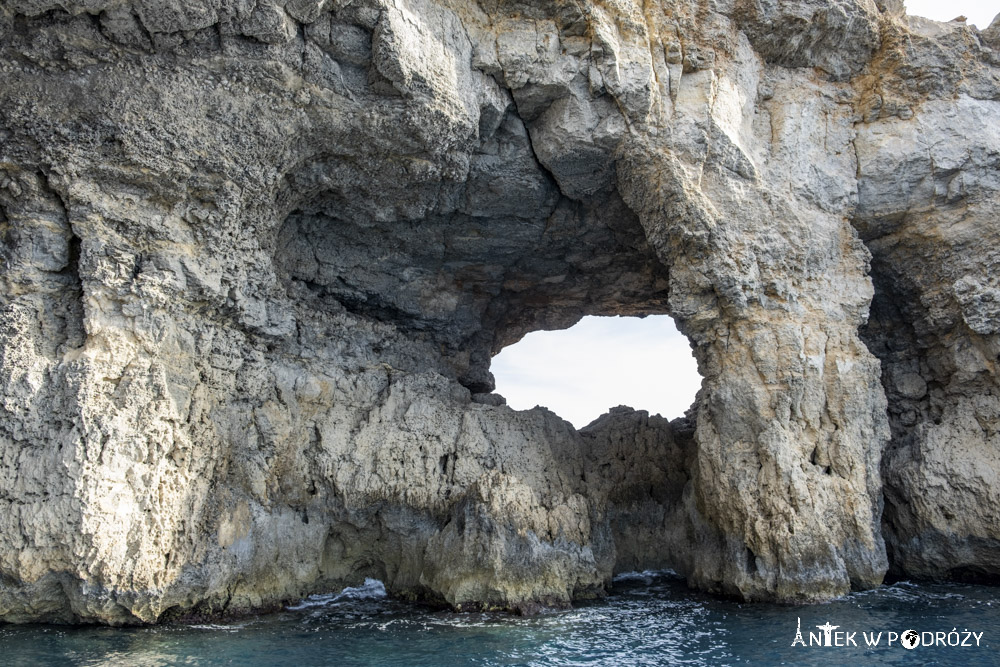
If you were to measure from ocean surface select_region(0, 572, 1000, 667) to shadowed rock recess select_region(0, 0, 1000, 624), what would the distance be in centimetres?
62

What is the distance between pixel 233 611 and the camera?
1208 centimetres

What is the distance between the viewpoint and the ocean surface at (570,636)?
9758 millimetres

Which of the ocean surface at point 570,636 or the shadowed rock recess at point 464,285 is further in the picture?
the shadowed rock recess at point 464,285

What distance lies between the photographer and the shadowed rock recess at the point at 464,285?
1084 centimetres

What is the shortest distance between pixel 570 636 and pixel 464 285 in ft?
29.1

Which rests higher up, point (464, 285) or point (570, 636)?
point (464, 285)

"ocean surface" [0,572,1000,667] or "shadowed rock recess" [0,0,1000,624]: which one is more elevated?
"shadowed rock recess" [0,0,1000,624]

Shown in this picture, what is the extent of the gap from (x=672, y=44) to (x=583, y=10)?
203 cm

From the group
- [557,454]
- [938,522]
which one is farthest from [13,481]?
[938,522]

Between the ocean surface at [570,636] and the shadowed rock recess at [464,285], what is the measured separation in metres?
0.62

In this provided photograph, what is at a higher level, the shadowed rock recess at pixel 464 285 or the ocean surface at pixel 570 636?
the shadowed rock recess at pixel 464 285

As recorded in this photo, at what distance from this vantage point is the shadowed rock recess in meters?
10.8

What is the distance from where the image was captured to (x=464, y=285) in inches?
683

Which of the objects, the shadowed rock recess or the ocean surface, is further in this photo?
the shadowed rock recess
